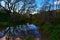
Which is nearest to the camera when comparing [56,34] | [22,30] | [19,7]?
[56,34]

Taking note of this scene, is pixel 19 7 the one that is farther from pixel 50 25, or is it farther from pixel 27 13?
pixel 50 25

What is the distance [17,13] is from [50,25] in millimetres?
1131

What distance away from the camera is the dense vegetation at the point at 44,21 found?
16.8ft

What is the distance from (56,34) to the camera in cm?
487

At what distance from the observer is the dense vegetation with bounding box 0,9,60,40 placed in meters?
5.11

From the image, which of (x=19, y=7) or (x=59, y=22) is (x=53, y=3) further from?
(x=19, y=7)

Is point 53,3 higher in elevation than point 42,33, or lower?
higher

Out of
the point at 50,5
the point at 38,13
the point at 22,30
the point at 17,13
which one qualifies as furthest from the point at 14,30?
the point at 50,5

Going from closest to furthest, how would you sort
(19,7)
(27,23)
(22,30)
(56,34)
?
(56,34)
(19,7)
(22,30)
(27,23)

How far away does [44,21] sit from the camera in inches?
216

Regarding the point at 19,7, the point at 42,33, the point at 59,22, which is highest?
the point at 19,7

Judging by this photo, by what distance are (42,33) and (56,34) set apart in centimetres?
79

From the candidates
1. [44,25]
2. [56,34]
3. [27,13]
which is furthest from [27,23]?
[56,34]

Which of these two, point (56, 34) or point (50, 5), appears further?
point (50, 5)
